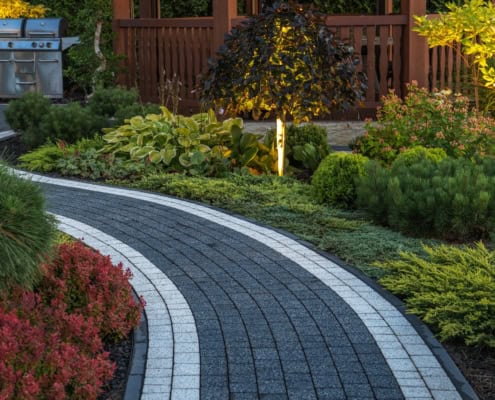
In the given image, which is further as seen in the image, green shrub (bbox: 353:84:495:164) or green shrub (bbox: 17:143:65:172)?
green shrub (bbox: 17:143:65:172)

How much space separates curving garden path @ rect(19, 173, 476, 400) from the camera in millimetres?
4645

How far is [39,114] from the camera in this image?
11.8m

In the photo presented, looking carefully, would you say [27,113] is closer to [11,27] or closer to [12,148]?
[12,148]

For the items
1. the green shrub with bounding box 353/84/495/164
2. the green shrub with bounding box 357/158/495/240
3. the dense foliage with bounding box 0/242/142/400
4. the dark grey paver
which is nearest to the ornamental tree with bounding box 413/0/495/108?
the green shrub with bounding box 353/84/495/164

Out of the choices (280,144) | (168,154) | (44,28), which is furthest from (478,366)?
(44,28)

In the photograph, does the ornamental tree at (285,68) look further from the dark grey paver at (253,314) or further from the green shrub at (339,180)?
the dark grey paver at (253,314)

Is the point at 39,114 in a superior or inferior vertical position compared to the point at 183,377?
superior

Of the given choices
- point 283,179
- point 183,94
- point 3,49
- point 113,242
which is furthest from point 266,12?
point 3,49

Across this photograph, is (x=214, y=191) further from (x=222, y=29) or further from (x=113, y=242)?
(x=222, y=29)

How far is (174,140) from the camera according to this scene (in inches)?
417

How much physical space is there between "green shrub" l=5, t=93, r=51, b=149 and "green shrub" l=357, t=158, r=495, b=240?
5203 millimetres

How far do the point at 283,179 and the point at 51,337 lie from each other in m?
5.53

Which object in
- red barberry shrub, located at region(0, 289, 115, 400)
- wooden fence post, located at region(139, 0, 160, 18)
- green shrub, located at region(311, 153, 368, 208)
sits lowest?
red barberry shrub, located at region(0, 289, 115, 400)

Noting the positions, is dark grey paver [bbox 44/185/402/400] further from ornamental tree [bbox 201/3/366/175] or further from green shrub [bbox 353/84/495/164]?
green shrub [bbox 353/84/495/164]
